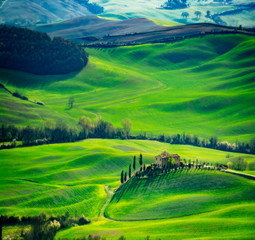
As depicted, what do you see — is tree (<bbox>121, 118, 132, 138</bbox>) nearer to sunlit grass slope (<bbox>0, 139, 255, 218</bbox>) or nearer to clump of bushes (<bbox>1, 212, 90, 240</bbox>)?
sunlit grass slope (<bbox>0, 139, 255, 218</bbox>)

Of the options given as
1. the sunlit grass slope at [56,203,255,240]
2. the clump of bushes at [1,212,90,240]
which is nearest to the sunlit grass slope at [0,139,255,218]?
the clump of bushes at [1,212,90,240]

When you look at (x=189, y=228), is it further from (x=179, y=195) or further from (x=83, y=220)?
(x=83, y=220)

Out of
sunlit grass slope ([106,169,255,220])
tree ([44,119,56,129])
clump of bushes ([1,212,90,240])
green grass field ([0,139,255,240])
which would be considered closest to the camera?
green grass field ([0,139,255,240])

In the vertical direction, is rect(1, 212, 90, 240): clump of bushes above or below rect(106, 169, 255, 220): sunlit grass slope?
below

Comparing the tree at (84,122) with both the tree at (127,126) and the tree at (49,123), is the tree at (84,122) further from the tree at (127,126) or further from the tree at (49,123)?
the tree at (127,126)

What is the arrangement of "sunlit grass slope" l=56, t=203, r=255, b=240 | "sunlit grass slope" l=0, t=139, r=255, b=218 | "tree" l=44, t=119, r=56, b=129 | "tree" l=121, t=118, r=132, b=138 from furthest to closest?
"tree" l=121, t=118, r=132, b=138
"tree" l=44, t=119, r=56, b=129
"sunlit grass slope" l=0, t=139, r=255, b=218
"sunlit grass slope" l=56, t=203, r=255, b=240

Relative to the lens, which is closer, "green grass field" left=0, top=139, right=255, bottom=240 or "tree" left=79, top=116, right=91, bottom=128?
"green grass field" left=0, top=139, right=255, bottom=240
